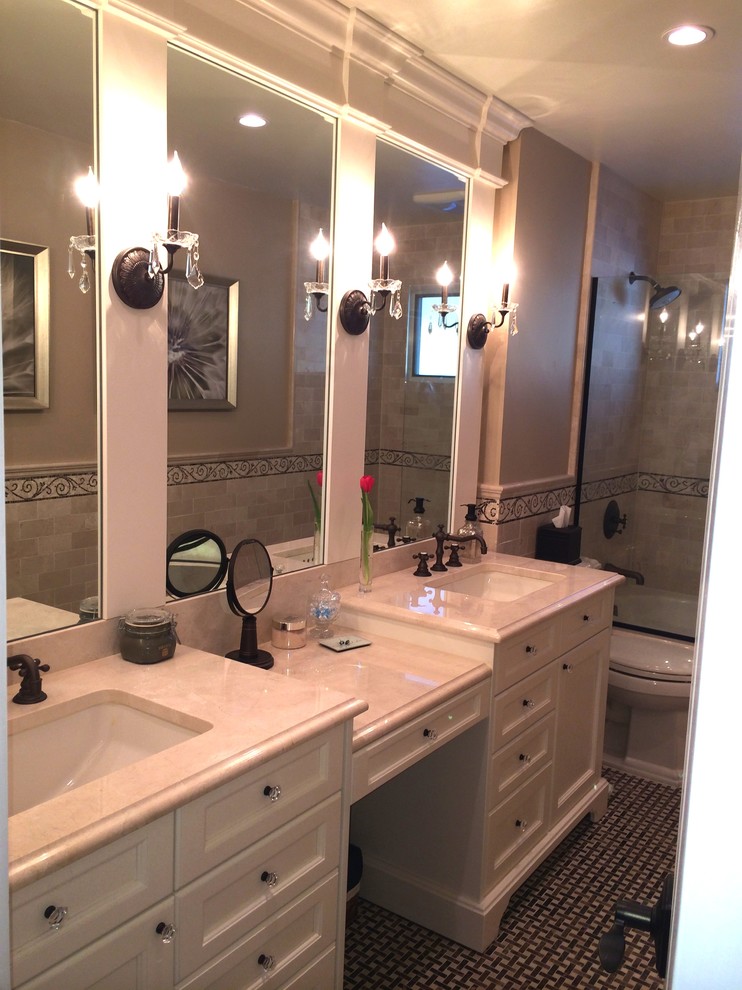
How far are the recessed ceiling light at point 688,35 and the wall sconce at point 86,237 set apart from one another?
167cm

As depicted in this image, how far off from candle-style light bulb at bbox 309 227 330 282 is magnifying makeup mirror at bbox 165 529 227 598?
82 cm

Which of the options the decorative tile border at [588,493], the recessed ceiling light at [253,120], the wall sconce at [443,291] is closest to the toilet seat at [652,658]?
the decorative tile border at [588,493]

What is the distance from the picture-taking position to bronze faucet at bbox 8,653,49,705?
158 centimetres

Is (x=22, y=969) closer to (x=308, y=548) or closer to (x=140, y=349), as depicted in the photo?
(x=140, y=349)

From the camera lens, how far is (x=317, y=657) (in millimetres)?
2166

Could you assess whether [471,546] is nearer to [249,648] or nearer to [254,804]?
[249,648]

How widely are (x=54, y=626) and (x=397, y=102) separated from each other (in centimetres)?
188

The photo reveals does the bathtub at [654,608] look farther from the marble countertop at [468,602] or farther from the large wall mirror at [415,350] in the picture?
the large wall mirror at [415,350]

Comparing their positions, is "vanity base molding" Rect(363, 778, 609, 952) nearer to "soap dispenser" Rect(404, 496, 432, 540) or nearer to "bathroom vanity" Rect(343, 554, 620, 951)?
"bathroom vanity" Rect(343, 554, 620, 951)

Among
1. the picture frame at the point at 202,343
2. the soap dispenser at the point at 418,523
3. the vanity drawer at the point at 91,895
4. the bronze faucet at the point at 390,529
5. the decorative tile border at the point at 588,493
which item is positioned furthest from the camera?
the decorative tile border at the point at 588,493

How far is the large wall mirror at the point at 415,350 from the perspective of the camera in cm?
266

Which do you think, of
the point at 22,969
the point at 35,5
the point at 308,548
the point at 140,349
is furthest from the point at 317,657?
the point at 35,5

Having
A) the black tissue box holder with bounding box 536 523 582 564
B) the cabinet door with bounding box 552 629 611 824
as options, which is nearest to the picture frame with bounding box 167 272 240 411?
the cabinet door with bounding box 552 629 611 824

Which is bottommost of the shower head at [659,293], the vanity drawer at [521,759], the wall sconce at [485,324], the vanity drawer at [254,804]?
the vanity drawer at [521,759]
